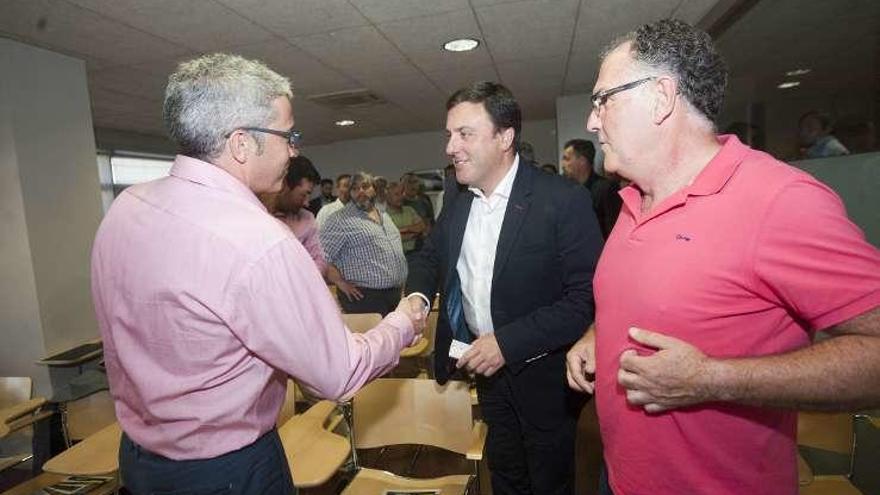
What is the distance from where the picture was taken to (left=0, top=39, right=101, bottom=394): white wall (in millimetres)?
3213

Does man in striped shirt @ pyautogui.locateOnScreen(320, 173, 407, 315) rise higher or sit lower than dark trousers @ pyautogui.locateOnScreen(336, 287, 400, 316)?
higher

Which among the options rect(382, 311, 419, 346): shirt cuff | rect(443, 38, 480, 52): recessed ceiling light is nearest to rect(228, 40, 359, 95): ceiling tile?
rect(443, 38, 480, 52): recessed ceiling light

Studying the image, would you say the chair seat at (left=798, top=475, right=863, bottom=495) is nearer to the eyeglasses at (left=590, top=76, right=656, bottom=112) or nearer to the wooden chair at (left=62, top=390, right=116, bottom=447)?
the eyeglasses at (left=590, top=76, right=656, bottom=112)

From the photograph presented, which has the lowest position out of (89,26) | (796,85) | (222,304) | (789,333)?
(789,333)

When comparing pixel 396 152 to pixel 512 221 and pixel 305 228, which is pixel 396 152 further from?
pixel 512 221

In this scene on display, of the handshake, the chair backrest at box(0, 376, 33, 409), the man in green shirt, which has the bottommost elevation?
the chair backrest at box(0, 376, 33, 409)

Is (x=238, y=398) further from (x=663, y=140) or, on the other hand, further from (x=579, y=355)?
(x=663, y=140)

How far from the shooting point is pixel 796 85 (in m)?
2.99

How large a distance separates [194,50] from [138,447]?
3277mm

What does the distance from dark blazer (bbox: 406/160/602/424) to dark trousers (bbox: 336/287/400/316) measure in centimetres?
231

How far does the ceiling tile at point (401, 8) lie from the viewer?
295cm

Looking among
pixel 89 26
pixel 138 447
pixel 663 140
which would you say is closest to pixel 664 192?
pixel 663 140

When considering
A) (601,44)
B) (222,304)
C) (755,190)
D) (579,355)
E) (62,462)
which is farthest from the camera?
(601,44)

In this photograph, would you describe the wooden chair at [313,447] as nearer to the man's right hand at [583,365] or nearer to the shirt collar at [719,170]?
the man's right hand at [583,365]
